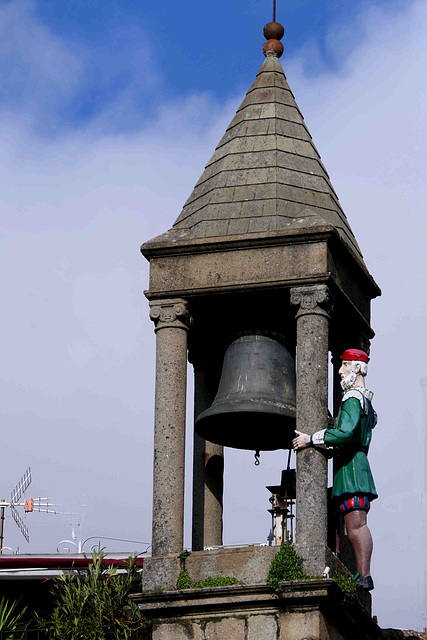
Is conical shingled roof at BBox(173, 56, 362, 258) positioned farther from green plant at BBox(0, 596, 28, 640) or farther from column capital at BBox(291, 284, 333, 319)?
green plant at BBox(0, 596, 28, 640)

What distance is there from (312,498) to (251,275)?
2.38 metres

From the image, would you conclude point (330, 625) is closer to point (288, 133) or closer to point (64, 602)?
point (64, 602)

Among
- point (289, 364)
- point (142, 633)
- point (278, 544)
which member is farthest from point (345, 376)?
point (142, 633)

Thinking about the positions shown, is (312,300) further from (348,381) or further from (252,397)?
(252,397)

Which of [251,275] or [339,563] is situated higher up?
[251,275]

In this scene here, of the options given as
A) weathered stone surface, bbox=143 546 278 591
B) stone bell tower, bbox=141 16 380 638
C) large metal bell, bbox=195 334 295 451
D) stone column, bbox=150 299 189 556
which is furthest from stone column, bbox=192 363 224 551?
weathered stone surface, bbox=143 546 278 591

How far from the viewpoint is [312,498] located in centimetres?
1656

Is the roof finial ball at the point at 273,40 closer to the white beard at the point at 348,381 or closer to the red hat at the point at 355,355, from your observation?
the red hat at the point at 355,355

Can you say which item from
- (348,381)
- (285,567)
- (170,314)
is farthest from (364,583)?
(170,314)

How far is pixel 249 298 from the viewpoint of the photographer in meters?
18.0

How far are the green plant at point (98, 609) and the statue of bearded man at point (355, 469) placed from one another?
8.29 ft

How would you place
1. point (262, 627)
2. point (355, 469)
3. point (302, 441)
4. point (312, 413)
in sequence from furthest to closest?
point (355, 469) < point (312, 413) < point (302, 441) < point (262, 627)

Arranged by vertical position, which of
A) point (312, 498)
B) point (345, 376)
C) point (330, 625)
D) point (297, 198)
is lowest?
point (330, 625)

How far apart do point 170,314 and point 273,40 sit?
388 centimetres
